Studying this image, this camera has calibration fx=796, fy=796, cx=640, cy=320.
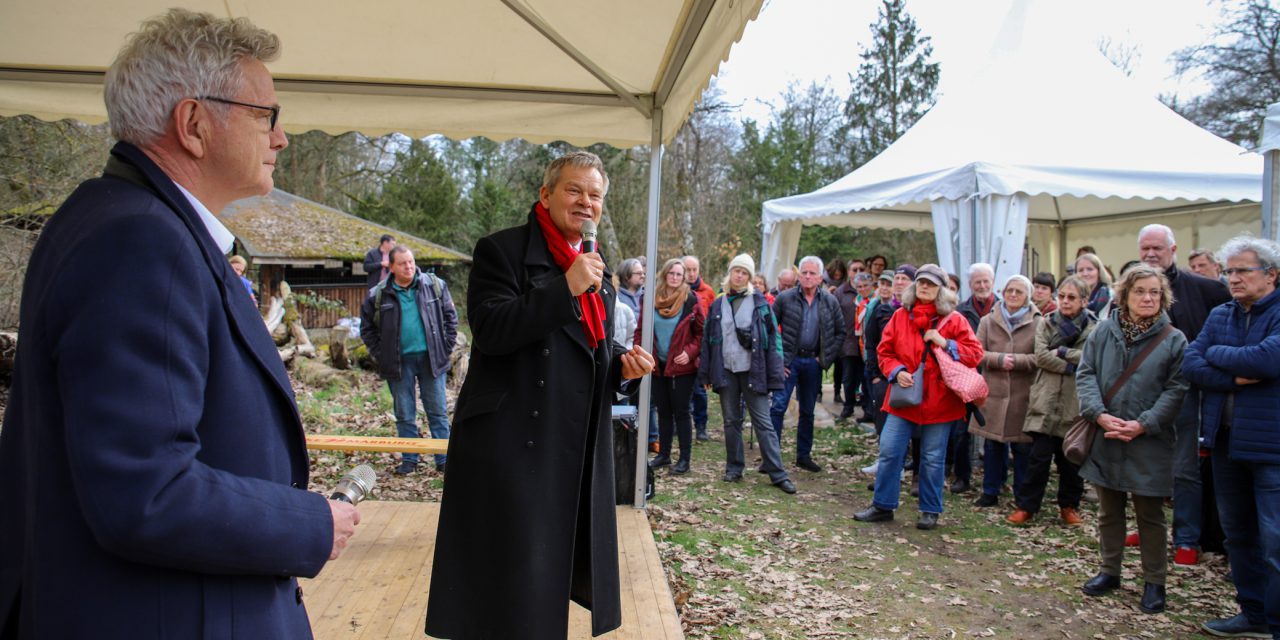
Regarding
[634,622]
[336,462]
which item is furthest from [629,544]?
[336,462]

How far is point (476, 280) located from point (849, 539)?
423 centimetres

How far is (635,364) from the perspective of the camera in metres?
2.79

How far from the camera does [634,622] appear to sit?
3551 mm

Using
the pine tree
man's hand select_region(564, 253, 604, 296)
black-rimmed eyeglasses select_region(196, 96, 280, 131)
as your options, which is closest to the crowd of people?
man's hand select_region(564, 253, 604, 296)

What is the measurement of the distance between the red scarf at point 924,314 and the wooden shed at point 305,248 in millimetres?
12882

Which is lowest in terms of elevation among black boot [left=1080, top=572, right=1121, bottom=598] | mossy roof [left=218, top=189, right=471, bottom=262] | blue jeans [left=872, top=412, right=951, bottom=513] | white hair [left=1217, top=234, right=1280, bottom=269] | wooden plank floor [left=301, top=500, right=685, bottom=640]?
black boot [left=1080, top=572, right=1121, bottom=598]

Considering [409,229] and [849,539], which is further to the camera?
[409,229]

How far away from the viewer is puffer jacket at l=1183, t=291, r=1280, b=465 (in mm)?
3848

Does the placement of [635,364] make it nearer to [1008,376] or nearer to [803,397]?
[1008,376]

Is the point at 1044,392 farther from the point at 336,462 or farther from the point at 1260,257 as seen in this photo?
the point at 336,462

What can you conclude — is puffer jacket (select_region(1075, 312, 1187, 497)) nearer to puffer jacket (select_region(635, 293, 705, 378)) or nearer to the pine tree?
puffer jacket (select_region(635, 293, 705, 378))

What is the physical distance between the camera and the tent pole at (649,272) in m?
4.71

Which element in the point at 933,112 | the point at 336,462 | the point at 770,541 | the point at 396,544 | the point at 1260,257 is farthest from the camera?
the point at 933,112

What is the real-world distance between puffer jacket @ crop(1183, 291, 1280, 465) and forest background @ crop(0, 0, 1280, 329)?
50.6 feet
